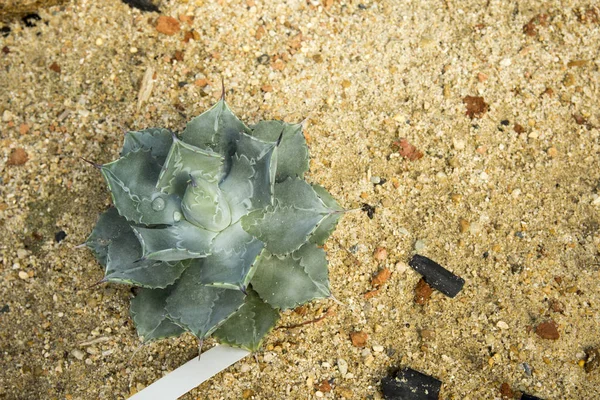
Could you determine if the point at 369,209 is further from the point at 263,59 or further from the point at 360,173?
the point at 263,59

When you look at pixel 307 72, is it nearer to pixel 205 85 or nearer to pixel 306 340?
pixel 205 85

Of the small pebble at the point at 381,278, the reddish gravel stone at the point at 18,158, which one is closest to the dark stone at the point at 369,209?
the small pebble at the point at 381,278

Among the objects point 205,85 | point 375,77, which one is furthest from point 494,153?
point 205,85

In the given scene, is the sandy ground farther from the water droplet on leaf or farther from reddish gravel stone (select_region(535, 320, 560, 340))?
the water droplet on leaf

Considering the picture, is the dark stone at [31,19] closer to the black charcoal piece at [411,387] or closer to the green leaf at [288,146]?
the green leaf at [288,146]

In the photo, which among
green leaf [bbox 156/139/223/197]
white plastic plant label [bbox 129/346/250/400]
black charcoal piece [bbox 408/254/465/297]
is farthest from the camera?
black charcoal piece [bbox 408/254/465/297]

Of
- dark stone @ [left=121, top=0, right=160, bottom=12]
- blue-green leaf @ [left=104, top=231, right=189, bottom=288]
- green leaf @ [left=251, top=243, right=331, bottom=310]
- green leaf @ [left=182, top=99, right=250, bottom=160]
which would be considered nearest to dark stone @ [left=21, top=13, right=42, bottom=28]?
dark stone @ [left=121, top=0, right=160, bottom=12]

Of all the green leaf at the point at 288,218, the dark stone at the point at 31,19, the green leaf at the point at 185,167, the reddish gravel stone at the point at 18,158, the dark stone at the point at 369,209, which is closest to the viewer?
the green leaf at the point at 185,167
